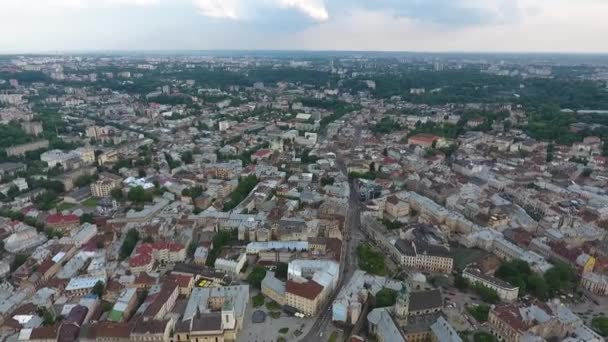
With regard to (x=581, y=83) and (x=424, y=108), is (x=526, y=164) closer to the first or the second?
(x=424, y=108)

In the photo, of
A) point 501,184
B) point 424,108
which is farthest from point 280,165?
point 424,108

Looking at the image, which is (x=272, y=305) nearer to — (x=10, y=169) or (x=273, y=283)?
(x=273, y=283)

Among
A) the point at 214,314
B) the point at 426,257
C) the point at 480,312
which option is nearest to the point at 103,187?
the point at 214,314

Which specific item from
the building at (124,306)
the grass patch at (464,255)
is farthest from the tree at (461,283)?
the building at (124,306)

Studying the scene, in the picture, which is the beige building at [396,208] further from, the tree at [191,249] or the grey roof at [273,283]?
the tree at [191,249]

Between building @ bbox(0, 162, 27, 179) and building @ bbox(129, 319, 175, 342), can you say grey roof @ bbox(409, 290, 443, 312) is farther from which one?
building @ bbox(0, 162, 27, 179)

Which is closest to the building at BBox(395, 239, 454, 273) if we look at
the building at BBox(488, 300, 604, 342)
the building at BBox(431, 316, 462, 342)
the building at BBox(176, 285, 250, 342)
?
the building at BBox(488, 300, 604, 342)

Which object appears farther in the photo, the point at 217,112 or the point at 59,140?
the point at 217,112
